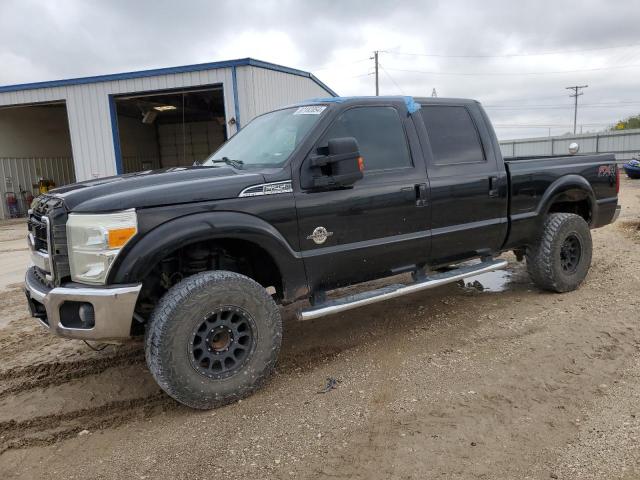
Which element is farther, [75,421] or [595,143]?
[595,143]

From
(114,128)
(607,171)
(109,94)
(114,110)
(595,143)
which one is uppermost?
(109,94)

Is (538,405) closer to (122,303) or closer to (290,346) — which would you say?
(290,346)

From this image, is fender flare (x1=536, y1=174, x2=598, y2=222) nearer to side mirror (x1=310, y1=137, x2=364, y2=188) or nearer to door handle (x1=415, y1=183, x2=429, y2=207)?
door handle (x1=415, y1=183, x2=429, y2=207)

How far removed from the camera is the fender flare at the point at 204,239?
9.96 ft

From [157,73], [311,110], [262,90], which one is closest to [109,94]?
[157,73]

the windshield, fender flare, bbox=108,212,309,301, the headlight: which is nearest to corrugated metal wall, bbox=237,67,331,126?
the windshield

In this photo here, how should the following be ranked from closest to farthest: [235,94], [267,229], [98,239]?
[98,239] → [267,229] → [235,94]

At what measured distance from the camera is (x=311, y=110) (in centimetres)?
407

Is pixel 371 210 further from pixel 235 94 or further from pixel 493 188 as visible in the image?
pixel 235 94

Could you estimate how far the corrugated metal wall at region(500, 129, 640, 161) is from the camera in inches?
1118

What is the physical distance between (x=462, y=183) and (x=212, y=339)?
8.56ft

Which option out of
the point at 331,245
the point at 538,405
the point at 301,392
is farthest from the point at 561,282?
the point at 301,392

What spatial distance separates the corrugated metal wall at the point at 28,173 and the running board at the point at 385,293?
61.1 feet

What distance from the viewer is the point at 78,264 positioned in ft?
10.1
